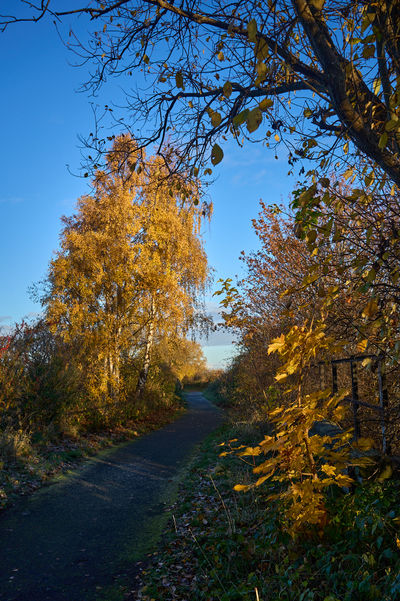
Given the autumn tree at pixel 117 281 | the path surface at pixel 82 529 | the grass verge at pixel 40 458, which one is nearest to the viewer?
the path surface at pixel 82 529

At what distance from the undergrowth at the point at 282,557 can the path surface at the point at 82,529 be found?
639mm

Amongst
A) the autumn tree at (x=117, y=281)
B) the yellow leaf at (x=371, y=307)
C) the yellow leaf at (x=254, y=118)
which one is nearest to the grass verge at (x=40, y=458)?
the autumn tree at (x=117, y=281)

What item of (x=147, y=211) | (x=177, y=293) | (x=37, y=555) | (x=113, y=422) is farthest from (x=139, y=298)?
(x=37, y=555)

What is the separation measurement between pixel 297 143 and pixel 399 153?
5.92 ft

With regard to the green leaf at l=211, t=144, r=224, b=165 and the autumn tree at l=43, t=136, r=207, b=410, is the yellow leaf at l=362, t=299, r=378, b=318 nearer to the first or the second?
the green leaf at l=211, t=144, r=224, b=165

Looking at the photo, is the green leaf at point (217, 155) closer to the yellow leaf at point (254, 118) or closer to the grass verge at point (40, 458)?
the yellow leaf at point (254, 118)

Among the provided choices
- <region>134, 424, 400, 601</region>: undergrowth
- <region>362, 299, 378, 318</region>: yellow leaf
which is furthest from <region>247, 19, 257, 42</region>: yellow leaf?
<region>134, 424, 400, 601</region>: undergrowth

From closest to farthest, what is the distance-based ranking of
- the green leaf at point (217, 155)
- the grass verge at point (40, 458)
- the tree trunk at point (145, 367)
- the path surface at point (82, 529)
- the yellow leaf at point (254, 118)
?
the yellow leaf at point (254, 118) → the green leaf at point (217, 155) → the path surface at point (82, 529) → the grass verge at point (40, 458) → the tree trunk at point (145, 367)

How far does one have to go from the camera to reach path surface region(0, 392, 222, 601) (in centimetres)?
441

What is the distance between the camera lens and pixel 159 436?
14086 millimetres

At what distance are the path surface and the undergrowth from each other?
64 centimetres

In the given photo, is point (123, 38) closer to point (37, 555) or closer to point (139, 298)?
point (37, 555)

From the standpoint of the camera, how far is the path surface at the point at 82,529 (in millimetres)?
4414

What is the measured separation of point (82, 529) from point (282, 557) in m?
3.34
